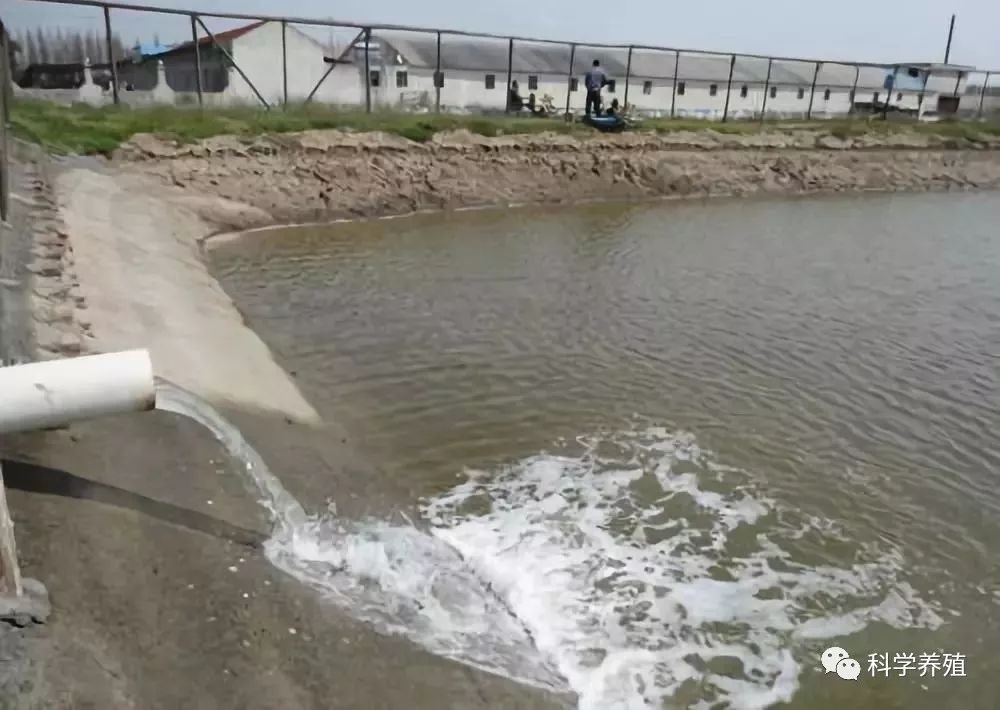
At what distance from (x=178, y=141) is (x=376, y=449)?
1233 centimetres

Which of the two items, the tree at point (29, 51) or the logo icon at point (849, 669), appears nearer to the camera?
the logo icon at point (849, 669)

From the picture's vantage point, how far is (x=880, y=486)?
6.86 meters

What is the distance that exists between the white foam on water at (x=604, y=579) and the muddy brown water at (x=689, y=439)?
0.9 inches

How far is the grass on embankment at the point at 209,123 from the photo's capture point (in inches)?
617

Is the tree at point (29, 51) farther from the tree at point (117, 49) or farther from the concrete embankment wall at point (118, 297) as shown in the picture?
the concrete embankment wall at point (118, 297)

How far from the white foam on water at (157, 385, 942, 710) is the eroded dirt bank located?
1144 cm

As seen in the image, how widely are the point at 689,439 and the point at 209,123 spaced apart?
564 inches

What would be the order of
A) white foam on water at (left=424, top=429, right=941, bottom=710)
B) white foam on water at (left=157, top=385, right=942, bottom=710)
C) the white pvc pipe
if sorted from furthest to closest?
white foam on water at (left=424, top=429, right=941, bottom=710) → white foam on water at (left=157, top=385, right=942, bottom=710) → the white pvc pipe

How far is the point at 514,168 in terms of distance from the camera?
20.8m

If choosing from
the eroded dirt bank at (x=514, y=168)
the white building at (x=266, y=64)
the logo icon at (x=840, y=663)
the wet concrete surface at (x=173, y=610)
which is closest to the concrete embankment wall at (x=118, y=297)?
the wet concrete surface at (x=173, y=610)

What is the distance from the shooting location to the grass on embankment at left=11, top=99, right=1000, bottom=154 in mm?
15680

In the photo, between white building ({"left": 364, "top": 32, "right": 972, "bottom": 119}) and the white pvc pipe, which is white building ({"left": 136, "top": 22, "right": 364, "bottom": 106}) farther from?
the white pvc pipe

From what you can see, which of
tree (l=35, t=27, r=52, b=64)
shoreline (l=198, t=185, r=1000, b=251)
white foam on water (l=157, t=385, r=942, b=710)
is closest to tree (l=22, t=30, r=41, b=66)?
tree (l=35, t=27, r=52, b=64)

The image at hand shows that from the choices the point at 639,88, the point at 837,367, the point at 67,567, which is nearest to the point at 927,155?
the point at 639,88
